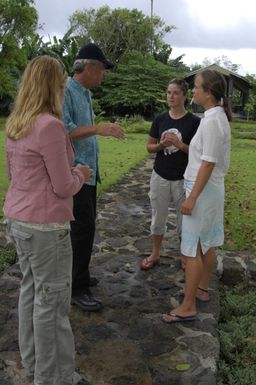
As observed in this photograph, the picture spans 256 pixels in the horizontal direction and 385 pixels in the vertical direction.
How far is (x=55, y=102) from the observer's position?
2.34 meters

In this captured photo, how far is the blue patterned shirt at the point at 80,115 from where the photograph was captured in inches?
129

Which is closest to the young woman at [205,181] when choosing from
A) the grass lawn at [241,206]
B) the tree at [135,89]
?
the grass lawn at [241,206]

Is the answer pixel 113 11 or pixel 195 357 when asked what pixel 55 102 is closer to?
pixel 195 357

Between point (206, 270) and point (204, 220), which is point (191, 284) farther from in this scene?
point (204, 220)

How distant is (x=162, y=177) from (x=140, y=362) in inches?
66.7

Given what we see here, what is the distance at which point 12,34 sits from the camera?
2567 cm

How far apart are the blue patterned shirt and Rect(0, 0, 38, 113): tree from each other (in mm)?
23465

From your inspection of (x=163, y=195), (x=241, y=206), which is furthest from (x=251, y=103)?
(x=163, y=195)

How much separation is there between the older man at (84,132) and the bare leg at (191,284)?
659 mm

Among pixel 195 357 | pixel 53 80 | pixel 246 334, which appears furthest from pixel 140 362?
pixel 53 80

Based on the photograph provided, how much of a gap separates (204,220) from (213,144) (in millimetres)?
565

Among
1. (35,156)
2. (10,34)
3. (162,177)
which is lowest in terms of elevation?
(162,177)

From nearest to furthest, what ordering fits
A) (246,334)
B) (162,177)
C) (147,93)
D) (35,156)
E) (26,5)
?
(35,156) < (246,334) < (162,177) < (26,5) < (147,93)

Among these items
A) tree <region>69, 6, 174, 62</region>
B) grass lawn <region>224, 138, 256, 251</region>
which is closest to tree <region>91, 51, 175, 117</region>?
tree <region>69, 6, 174, 62</region>
